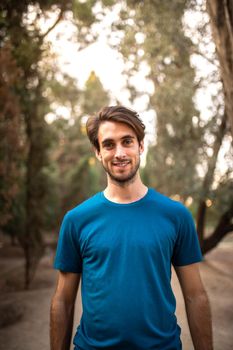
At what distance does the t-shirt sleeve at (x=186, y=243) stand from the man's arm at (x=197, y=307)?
1.9 inches

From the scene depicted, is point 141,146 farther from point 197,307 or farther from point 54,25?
point 54,25

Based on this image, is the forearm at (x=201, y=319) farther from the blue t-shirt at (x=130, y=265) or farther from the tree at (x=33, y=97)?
the tree at (x=33, y=97)

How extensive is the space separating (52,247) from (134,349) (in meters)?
13.4

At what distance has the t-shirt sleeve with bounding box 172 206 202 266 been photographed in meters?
2.05

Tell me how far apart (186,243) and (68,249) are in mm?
696

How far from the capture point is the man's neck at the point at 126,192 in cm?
213

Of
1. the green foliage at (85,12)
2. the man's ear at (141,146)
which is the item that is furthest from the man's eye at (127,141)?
the green foliage at (85,12)

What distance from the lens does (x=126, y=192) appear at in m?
2.13

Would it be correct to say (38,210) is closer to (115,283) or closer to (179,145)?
(179,145)

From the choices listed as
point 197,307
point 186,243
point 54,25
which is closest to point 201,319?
point 197,307

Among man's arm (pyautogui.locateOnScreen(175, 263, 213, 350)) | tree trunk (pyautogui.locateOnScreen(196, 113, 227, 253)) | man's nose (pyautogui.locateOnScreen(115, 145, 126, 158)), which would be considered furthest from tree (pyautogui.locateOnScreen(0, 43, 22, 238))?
man's arm (pyautogui.locateOnScreen(175, 263, 213, 350))

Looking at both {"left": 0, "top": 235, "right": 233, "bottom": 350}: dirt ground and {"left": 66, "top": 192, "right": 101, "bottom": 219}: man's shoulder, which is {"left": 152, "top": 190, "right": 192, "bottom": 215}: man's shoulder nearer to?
{"left": 66, "top": 192, "right": 101, "bottom": 219}: man's shoulder

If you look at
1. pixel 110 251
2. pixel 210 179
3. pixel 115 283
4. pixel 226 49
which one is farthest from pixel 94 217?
pixel 210 179

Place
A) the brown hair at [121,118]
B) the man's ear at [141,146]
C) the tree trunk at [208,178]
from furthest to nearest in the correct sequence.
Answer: the tree trunk at [208,178] → the man's ear at [141,146] → the brown hair at [121,118]
